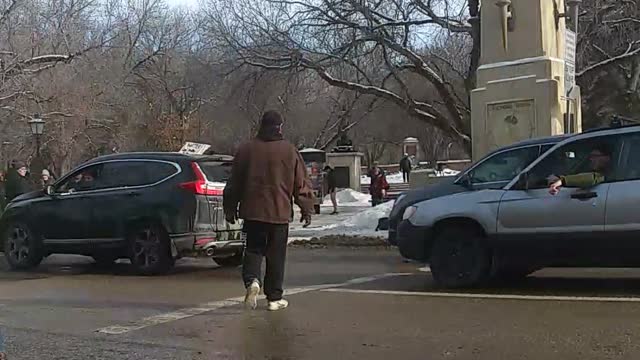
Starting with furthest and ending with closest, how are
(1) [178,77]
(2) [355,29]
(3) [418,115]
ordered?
(1) [178,77] → (3) [418,115] → (2) [355,29]

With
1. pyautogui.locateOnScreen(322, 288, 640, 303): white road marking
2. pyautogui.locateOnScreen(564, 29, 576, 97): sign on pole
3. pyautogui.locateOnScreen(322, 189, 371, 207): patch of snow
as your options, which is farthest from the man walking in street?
pyautogui.locateOnScreen(322, 189, 371, 207): patch of snow

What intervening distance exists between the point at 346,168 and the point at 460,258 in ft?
114

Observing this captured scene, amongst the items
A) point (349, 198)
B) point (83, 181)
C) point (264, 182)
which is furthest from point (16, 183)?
point (349, 198)

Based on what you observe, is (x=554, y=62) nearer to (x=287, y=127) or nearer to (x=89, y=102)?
(x=89, y=102)

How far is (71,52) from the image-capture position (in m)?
42.5

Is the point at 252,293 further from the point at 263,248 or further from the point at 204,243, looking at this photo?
the point at 204,243

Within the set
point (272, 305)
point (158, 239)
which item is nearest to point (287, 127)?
point (158, 239)

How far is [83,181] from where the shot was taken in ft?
44.9

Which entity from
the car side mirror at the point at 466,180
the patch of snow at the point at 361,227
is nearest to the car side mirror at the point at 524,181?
the car side mirror at the point at 466,180

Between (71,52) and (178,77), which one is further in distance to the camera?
(178,77)

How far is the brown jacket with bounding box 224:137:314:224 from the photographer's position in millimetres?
8711

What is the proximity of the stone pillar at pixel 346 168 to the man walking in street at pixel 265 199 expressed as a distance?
1395 inches

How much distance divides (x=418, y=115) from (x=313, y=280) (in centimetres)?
1786

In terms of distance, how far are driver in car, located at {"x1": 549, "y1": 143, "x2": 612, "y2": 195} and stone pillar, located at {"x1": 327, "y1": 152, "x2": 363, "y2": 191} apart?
114 feet
